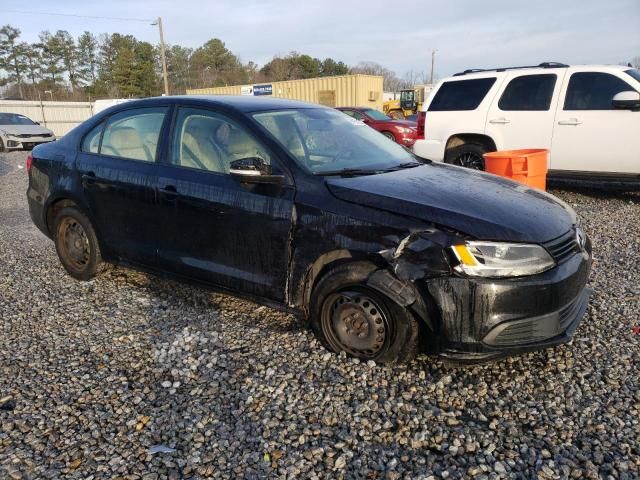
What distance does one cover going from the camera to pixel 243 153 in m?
3.36

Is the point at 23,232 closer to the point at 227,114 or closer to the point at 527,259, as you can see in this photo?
the point at 227,114

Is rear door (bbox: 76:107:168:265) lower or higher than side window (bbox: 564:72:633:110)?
lower

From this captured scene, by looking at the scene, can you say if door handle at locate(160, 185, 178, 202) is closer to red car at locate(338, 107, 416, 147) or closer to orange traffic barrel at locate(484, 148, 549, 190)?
orange traffic barrel at locate(484, 148, 549, 190)

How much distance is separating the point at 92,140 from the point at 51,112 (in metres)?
27.1

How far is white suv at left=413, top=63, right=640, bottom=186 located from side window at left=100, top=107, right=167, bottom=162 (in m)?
5.18

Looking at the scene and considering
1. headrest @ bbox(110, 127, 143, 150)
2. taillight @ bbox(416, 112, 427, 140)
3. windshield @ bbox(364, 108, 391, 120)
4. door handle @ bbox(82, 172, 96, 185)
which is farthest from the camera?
windshield @ bbox(364, 108, 391, 120)

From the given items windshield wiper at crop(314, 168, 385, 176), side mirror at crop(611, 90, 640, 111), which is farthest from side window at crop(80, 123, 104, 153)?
side mirror at crop(611, 90, 640, 111)

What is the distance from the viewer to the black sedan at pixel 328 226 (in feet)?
8.55

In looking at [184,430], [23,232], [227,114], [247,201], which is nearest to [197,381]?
[184,430]

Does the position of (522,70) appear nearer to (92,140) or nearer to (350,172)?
(350,172)

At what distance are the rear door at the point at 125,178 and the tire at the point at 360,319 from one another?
1.57 m

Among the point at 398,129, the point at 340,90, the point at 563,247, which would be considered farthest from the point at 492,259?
the point at 340,90

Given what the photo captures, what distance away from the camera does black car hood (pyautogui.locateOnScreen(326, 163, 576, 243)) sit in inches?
104

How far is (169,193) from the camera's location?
3.60 meters
